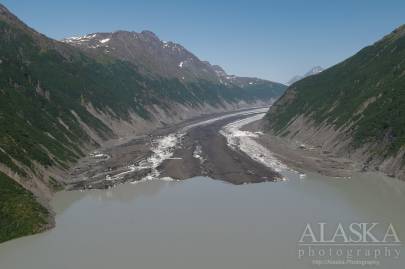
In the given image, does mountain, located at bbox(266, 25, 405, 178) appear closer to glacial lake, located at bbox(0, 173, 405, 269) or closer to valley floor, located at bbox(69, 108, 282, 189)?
glacial lake, located at bbox(0, 173, 405, 269)

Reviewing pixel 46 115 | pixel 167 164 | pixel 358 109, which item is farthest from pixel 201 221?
pixel 358 109

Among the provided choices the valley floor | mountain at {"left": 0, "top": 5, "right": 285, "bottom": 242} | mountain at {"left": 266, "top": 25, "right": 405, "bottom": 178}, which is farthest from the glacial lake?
mountain at {"left": 266, "top": 25, "right": 405, "bottom": 178}

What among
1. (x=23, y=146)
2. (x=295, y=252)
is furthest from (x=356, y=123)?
(x=23, y=146)

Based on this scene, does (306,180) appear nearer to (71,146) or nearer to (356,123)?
(356,123)

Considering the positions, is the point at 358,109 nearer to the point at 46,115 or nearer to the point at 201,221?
the point at 201,221

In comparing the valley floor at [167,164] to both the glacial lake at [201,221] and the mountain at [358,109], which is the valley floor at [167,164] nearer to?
the glacial lake at [201,221]

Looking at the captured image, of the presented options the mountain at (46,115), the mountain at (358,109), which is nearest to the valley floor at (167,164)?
the mountain at (46,115)
